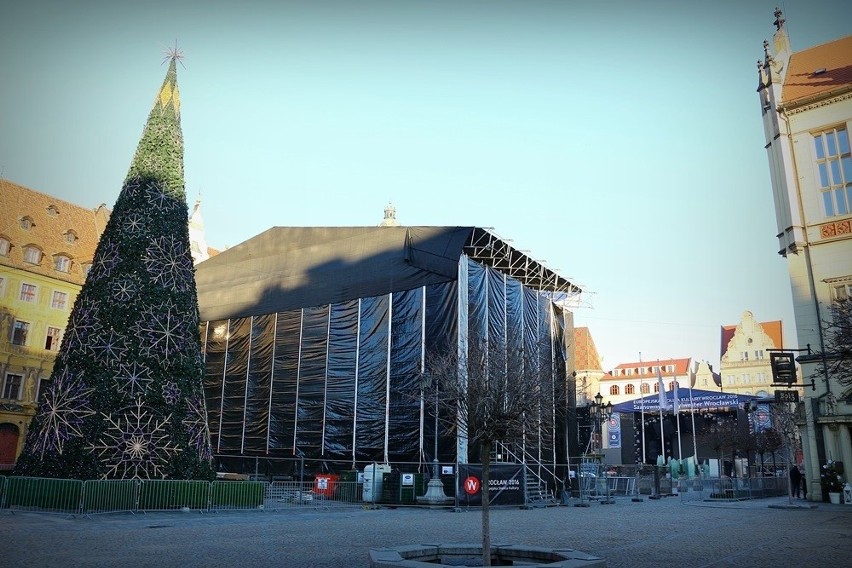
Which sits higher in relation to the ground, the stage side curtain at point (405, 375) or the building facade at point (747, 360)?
the building facade at point (747, 360)

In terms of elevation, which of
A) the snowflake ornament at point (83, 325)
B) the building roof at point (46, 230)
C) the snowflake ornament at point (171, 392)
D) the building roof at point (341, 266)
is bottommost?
the snowflake ornament at point (171, 392)

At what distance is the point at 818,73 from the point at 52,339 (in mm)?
46011

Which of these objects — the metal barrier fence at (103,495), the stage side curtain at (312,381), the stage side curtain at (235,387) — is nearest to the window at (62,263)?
the stage side curtain at (235,387)

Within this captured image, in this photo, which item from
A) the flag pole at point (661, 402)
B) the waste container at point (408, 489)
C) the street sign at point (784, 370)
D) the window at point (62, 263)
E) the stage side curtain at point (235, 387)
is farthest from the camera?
the flag pole at point (661, 402)

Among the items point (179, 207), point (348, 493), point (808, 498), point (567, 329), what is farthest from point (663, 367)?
point (179, 207)

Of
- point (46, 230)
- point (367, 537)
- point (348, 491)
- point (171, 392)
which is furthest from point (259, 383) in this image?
point (367, 537)

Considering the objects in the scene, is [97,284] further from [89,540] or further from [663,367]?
[663,367]

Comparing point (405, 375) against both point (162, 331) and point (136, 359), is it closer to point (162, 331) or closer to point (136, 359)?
point (162, 331)

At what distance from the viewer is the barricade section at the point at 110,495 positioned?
58.8 ft

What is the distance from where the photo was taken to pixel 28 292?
43.7 metres

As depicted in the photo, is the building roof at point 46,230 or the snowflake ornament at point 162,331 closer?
the snowflake ornament at point 162,331

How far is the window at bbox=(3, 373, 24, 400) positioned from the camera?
134ft

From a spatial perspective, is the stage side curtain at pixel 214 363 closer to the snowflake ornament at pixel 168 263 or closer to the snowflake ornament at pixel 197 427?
the snowflake ornament at pixel 197 427

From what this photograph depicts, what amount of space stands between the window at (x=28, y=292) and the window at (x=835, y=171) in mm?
44959
